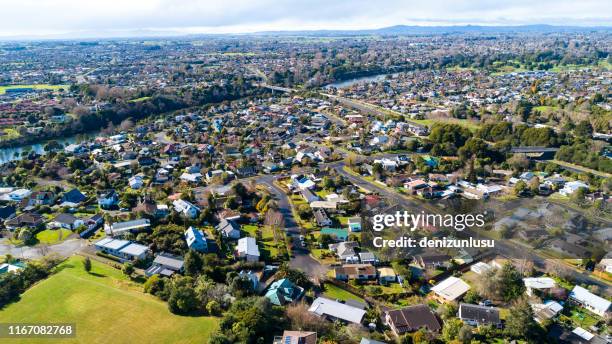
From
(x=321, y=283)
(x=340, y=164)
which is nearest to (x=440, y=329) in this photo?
(x=321, y=283)

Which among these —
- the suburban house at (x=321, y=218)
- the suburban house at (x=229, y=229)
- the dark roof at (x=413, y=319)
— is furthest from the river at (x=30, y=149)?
the dark roof at (x=413, y=319)

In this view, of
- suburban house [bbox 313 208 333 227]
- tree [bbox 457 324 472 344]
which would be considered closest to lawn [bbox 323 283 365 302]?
tree [bbox 457 324 472 344]

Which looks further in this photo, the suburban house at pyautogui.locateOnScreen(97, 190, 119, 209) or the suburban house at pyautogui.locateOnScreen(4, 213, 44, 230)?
the suburban house at pyautogui.locateOnScreen(97, 190, 119, 209)

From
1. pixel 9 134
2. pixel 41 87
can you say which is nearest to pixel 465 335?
pixel 9 134

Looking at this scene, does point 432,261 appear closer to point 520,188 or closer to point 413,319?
point 413,319

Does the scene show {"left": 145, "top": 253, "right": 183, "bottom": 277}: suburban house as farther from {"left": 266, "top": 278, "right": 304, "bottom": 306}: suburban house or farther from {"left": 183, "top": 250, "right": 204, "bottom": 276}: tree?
{"left": 266, "top": 278, "right": 304, "bottom": 306}: suburban house

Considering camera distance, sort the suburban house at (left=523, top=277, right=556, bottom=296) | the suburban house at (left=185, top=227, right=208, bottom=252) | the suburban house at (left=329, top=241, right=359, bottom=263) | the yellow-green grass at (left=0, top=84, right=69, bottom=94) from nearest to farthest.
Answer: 1. the suburban house at (left=523, top=277, right=556, bottom=296)
2. the suburban house at (left=329, top=241, right=359, bottom=263)
3. the suburban house at (left=185, top=227, right=208, bottom=252)
4. the yellow-green grass at (left=0, top=84, right=69, bottom=94)
